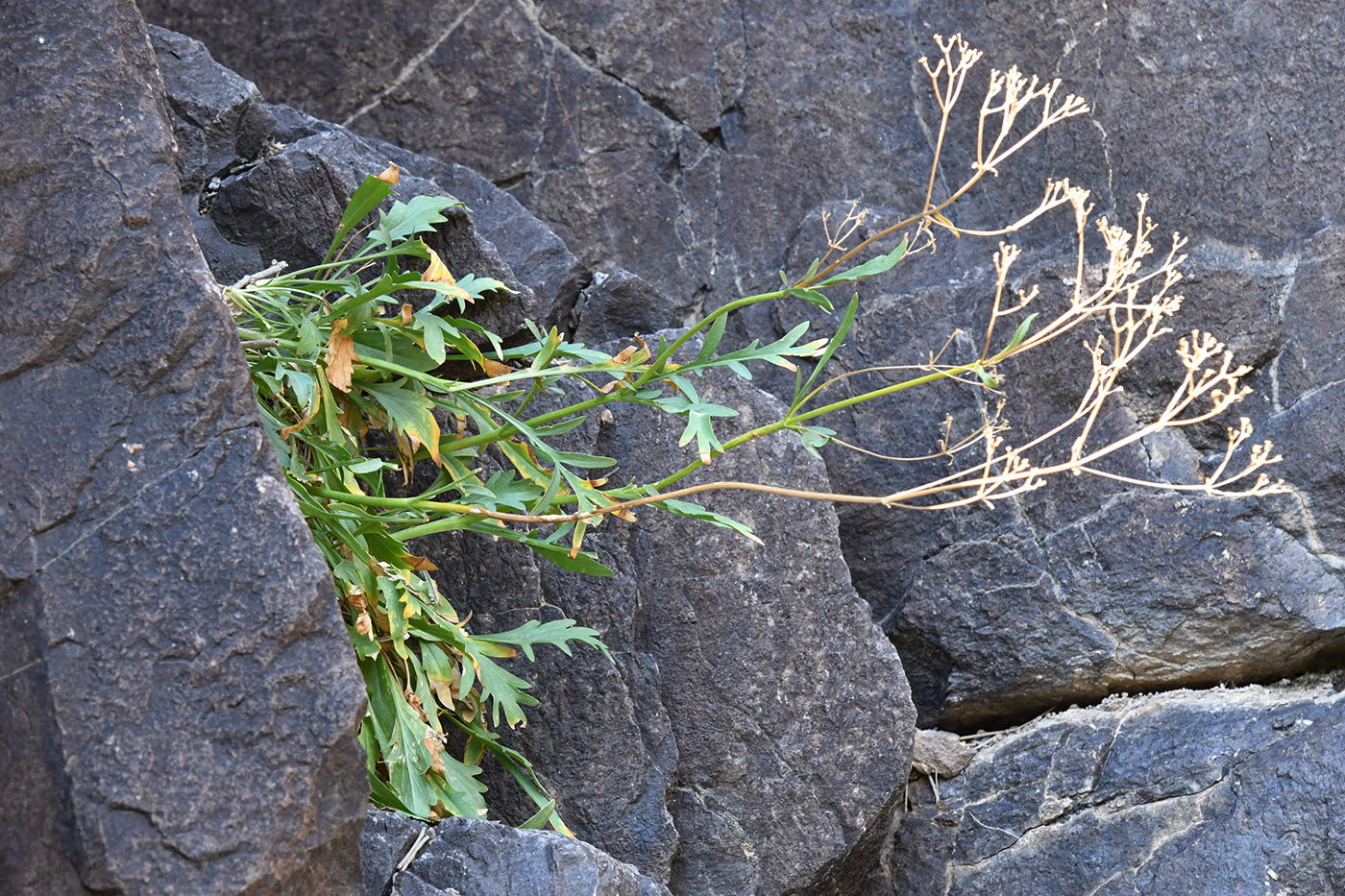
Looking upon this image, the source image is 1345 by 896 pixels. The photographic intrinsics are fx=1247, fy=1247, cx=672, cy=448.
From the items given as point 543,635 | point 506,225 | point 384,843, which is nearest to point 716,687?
point 543,635

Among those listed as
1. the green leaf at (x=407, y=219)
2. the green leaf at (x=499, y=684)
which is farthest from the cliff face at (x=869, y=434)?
the green leaf at (x=407, y=219)

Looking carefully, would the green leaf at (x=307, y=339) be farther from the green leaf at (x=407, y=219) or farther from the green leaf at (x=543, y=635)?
the green leaf at (x=543, y=635)

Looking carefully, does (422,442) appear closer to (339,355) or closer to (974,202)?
(339,355)

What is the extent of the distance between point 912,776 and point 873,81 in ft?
6.55

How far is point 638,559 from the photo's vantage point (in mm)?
2963

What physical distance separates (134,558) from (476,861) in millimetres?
732

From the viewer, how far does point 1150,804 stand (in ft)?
9.92

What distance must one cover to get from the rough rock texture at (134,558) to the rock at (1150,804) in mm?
1820

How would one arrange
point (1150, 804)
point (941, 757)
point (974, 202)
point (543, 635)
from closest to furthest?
point (543, 635)
point (1150, 804)
point (941, 757)
point (974, 202)

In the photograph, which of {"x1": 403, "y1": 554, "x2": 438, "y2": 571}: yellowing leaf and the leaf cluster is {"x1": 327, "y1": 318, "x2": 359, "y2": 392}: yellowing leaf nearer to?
the leaf cluster

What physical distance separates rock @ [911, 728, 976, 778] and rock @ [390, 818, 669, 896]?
1.37 meters

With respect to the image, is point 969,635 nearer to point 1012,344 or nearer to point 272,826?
point 1012,344

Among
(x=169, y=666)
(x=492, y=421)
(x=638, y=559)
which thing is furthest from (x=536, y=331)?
(x=169, y=666)

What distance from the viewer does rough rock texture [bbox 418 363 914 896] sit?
9.29 ft
